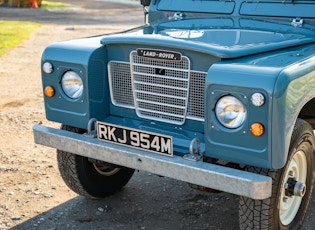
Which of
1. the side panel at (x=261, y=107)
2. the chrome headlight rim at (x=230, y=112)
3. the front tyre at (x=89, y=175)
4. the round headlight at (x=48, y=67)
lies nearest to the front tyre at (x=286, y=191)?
the side panel at (x=261, y=107)

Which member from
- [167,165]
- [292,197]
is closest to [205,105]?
[167,165]

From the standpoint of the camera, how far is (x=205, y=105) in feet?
10.1

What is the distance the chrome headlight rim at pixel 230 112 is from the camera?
3.01 metres

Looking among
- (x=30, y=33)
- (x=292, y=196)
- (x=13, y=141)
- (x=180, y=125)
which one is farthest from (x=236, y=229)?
(x=30, y=33)

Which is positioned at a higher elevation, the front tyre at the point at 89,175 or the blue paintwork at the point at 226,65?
the blue paintwork at the point at 226,65

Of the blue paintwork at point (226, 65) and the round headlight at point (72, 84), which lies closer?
the blue paintwork at point (226, 65)

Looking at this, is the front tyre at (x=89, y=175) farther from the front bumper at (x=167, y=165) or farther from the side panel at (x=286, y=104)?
the side panel at (x=286, y=104)

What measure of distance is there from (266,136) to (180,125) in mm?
703

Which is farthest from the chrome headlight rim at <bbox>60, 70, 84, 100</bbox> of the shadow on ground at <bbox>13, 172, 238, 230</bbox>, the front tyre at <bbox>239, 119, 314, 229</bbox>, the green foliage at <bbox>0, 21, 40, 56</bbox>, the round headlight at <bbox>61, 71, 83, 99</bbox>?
the green foliage at <bbox>0, 21, 40, 56</bbox>

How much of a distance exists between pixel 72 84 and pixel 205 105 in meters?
1.09

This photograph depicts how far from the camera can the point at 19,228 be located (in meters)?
3.90

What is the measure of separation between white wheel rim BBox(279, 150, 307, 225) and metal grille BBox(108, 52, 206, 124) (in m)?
0.64

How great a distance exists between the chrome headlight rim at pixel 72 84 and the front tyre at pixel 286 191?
4.25ft

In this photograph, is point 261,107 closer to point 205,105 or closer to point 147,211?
point 205,105
